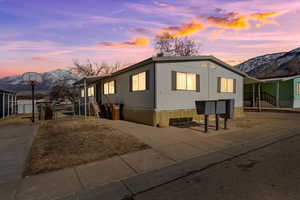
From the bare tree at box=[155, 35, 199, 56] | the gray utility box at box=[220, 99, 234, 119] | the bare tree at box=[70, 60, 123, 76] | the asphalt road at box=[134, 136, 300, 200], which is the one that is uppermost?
the bare tree at box=[155, 35, 199, 56]

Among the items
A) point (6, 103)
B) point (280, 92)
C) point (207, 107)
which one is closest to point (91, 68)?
point (6, 103)

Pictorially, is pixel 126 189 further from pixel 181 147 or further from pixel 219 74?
pixel 219 74

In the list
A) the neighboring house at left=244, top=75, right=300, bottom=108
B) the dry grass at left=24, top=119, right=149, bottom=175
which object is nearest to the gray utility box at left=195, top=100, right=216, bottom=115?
the dry grass at left=24, top=119, right=149, bottom=175

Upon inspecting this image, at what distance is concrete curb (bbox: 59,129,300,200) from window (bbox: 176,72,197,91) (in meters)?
5.14

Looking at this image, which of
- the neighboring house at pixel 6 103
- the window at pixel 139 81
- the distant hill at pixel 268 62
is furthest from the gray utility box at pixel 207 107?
the distant hill at pixel 268 62

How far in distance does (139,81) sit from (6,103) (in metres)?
15.7

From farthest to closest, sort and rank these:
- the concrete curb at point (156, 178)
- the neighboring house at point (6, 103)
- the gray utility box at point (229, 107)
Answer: the neighboring house at point (6, 103)
the gray utility box at point (229, 107)
the concrete curb at point (156, 178)

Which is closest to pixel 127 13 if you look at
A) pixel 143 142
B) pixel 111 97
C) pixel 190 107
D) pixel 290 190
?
pixel 111 97

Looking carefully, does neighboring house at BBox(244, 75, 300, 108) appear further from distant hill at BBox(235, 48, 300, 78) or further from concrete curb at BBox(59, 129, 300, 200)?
distant hill at BBox(235, 48, 300, 78)

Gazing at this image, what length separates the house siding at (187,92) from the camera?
859 centimetres

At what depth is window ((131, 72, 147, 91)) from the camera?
375 inches

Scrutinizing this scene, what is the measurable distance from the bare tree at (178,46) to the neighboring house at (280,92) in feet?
45.3

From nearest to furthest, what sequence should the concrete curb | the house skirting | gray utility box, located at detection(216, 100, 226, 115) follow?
the concrete curb
gray utility box, located at detection(216, 100, 226, 115)
the house skirting

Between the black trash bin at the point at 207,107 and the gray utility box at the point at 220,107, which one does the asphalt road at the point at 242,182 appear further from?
the gray utility box at the point at 220,107
